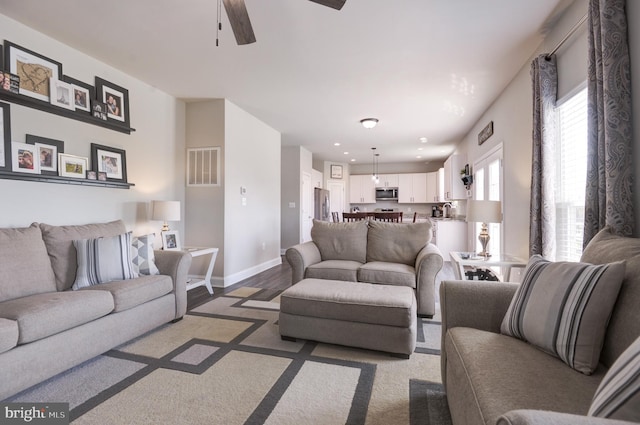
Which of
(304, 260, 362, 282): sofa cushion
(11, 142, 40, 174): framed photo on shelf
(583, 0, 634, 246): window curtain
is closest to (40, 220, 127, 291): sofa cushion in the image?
(11, 142, 40, 174): framed photo on shelf

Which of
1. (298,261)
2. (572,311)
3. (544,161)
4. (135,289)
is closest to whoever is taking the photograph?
(572,311)

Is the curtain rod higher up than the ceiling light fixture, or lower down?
lower down

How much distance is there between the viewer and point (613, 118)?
5.51 feet

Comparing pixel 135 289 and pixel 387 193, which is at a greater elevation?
pixel 387 193

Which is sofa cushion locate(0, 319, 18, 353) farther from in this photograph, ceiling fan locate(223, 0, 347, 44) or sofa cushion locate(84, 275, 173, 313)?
ceiling fan locate(223, 0, 347, 44)

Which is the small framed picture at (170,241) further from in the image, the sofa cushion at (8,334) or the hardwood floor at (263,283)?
the sofa cushion at (8,334)

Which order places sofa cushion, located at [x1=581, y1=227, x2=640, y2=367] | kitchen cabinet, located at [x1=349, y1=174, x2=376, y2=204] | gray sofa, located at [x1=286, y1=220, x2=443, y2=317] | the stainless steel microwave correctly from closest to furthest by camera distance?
sofa cushion, located at [x1=581, y1=227, x2=640, y2=367]
gray sofa, located at [x1=286, y1=220, x2=443, y2=317]
the stainless steel microwave
kitchen cabinet, located at [x1=349, y1=174, x2=376, y2=204]

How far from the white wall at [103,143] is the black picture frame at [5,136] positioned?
0.05m

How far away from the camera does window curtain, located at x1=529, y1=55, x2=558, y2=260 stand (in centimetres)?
247

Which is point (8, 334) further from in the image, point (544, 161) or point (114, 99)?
point (544, 161)

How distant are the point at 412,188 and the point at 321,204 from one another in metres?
2.98

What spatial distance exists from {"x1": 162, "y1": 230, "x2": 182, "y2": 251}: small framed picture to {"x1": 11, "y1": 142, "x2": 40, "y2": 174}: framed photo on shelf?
4.38 feet

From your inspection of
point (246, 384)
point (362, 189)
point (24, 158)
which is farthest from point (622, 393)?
point (362, 189)

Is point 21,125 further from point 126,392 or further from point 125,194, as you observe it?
point 126,392
